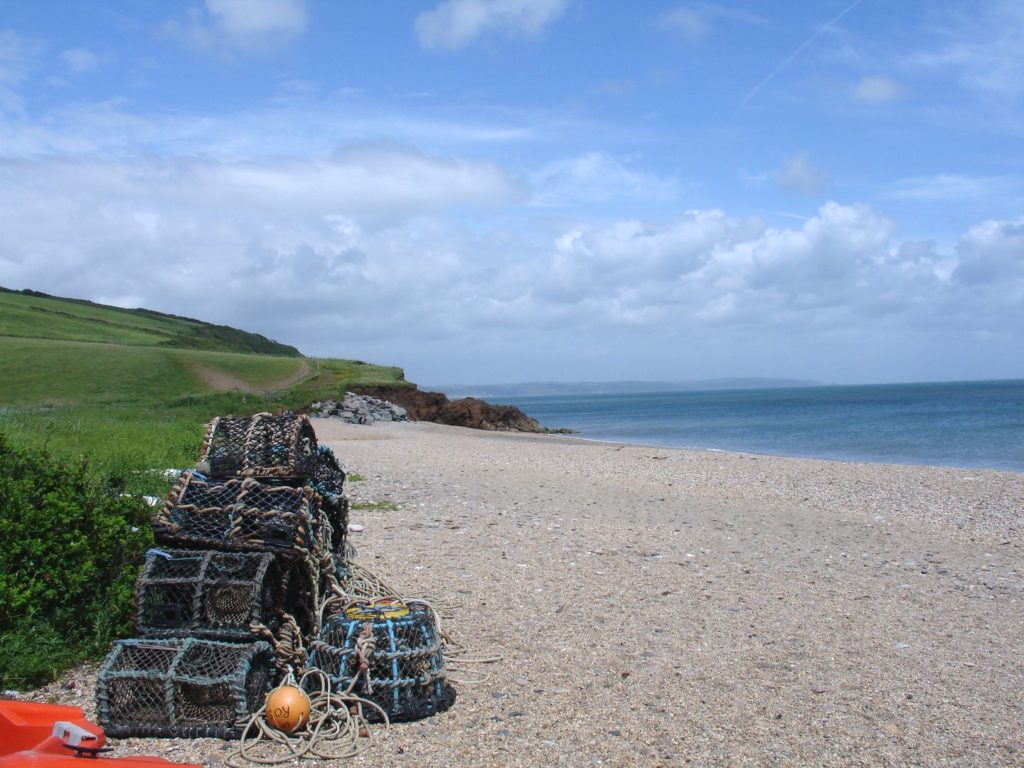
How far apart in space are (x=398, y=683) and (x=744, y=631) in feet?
10.6

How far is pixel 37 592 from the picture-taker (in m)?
5.76

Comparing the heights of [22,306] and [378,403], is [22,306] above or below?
above

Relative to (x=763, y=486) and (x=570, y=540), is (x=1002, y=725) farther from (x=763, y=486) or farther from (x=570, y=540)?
(x=763, y=486)

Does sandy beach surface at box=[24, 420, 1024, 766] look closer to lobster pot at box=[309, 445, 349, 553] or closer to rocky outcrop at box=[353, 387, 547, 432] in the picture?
lobster pot at box=[309, 445, 349, 553]

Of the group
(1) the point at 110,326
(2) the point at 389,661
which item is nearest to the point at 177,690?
(2) the point at 389,661

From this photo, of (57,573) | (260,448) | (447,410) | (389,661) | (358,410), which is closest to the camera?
(389,661)

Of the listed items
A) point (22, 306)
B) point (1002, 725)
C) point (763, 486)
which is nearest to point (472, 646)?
point (1002, 725)

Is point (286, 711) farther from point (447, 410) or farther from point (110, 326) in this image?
point (110, 326)

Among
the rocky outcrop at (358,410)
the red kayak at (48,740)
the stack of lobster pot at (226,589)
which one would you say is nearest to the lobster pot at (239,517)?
the stack of lobster pot at (226,589)

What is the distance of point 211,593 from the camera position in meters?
5.43

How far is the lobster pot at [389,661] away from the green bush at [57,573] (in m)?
1.70

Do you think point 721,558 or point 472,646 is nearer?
point 472,646

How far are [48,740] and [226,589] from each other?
1.86 m

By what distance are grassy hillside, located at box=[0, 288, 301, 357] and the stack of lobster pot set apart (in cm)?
6038
